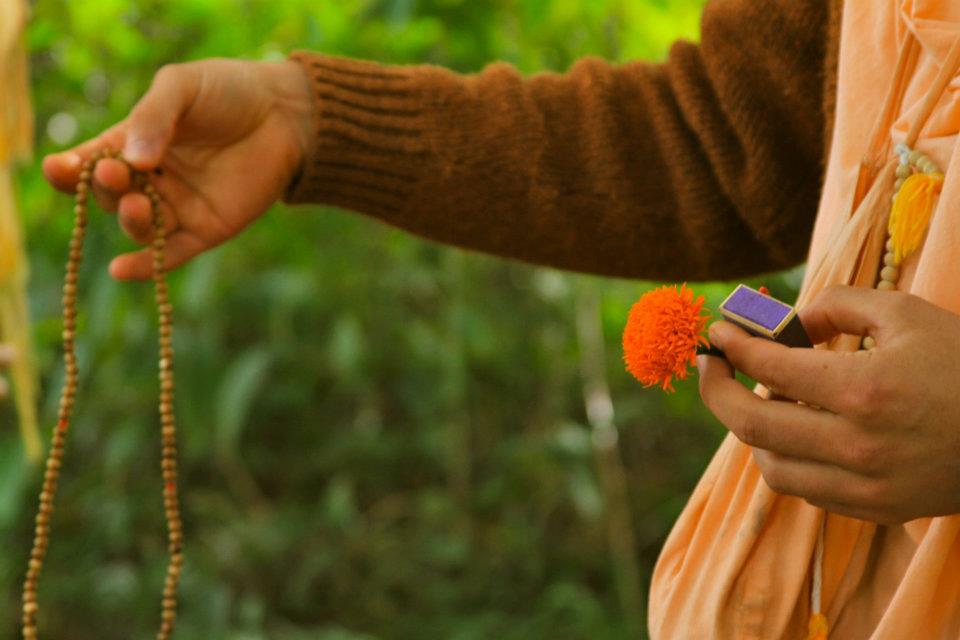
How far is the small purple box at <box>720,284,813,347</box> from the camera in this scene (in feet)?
1.48

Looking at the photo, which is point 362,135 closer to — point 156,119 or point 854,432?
point 156,119

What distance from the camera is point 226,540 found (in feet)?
5.75

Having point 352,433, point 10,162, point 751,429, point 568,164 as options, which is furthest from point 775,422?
point 352,433

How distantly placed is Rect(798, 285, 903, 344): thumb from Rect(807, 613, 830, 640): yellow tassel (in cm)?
13

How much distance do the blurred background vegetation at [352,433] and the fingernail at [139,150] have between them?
752mm

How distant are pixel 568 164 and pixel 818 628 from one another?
0.40 m

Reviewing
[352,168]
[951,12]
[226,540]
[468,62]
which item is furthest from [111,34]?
[951,12]

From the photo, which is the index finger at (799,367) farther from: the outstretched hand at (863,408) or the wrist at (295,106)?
the wrist at (295,106)

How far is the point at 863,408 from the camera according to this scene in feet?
1.36

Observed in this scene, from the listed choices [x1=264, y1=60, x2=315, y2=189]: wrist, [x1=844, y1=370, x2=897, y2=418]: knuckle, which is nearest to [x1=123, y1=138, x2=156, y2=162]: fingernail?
[x1=264, y1=60, x2=315, y2=189]: wrist

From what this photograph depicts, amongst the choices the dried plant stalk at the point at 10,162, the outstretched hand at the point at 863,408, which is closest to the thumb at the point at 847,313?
the outstretched hand at the point at 863,408

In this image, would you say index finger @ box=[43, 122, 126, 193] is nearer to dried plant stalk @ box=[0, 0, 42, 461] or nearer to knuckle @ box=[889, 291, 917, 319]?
dried plant stalk @ box=[0, 0, 42, 461]

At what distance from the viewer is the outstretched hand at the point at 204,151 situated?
677 millimetres

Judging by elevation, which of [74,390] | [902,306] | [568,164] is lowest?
[74,390]
